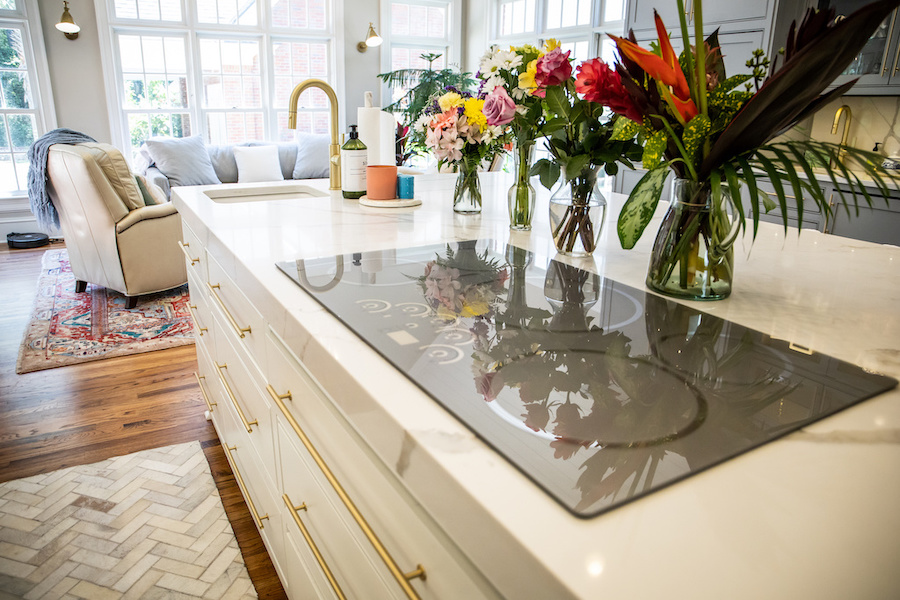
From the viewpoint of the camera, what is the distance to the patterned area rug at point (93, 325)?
3121 millimetres

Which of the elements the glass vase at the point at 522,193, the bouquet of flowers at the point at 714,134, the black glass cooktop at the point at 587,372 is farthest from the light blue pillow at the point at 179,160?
the bouquet of flowers at the point at 714,134

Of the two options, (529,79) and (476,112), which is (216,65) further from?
(529,79)

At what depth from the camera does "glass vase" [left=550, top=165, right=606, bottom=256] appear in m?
1.29

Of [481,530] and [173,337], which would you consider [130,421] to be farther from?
[481,530]

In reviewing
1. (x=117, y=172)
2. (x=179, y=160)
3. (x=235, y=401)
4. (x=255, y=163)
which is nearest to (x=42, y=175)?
(x=117, y=172)

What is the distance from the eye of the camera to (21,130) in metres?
5.40

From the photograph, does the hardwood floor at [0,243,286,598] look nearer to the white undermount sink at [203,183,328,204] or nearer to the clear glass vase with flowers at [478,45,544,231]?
the white undermount sink at [203,183,328,204]

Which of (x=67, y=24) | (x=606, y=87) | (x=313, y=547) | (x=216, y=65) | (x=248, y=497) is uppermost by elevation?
(x=67, y=24)

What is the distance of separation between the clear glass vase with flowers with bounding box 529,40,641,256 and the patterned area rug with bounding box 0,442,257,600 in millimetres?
1273

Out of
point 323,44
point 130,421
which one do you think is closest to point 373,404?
point 130,421

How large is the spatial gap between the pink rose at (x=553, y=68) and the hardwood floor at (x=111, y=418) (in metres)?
1.46

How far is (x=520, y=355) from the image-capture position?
771 mm

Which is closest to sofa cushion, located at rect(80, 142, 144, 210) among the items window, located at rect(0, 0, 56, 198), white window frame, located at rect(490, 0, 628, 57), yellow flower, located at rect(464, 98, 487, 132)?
window, located at rect(0, 0, 56, 198)

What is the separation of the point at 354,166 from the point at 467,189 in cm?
42
